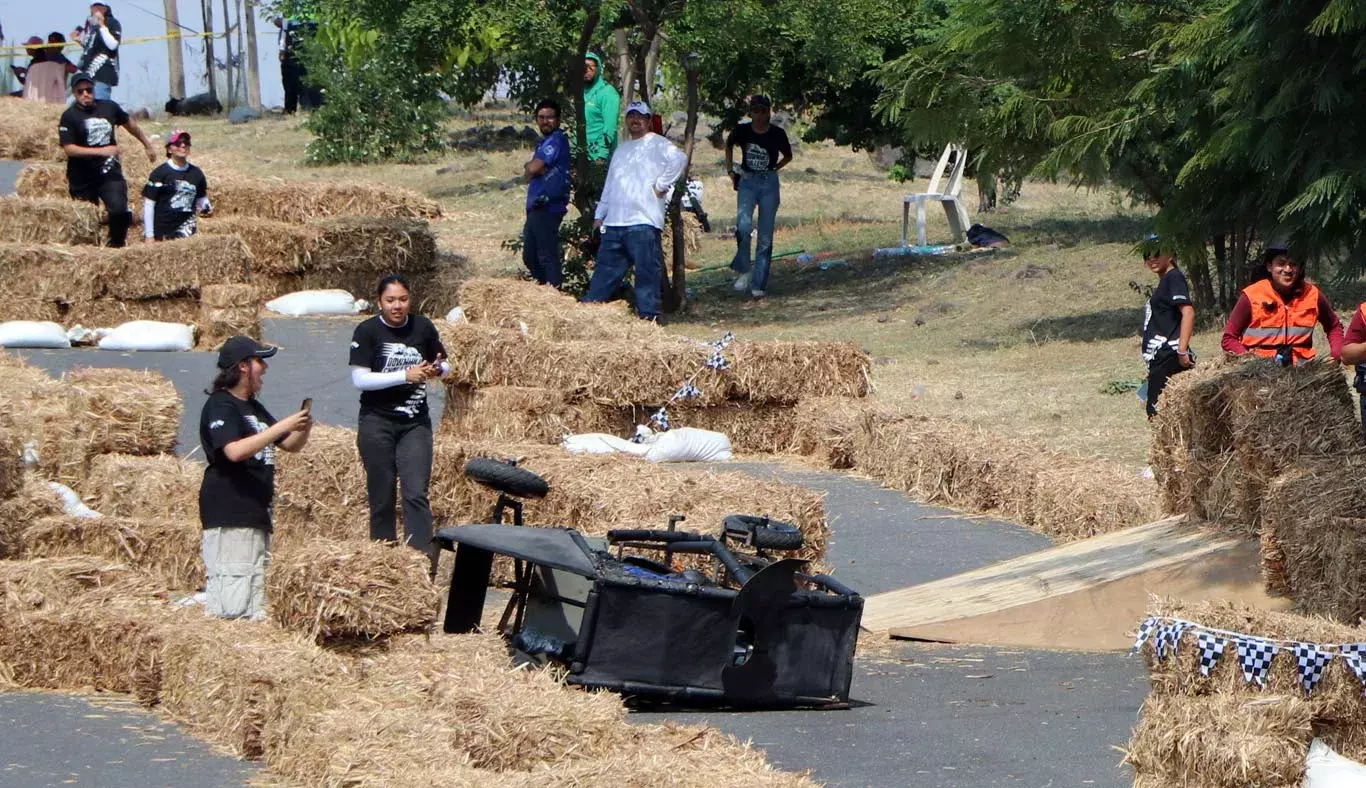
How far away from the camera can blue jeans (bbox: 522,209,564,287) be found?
19234 mm

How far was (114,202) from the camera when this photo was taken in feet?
69.7

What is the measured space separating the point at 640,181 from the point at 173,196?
6.10 meters

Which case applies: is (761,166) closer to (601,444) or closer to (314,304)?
(314,304)

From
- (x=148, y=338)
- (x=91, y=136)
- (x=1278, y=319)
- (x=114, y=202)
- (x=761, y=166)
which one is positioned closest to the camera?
(x=1278, y=319)

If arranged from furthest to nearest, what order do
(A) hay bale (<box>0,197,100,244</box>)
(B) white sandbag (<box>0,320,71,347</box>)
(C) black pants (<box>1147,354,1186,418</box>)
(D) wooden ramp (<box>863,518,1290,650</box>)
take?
(A) hay bale (<box>0,197,100,244</box>), (B) white sandbag (<box>0,320,71,347</box>), (C) black pants (<box>1147,354,1186,418</box>), (D) wooden ramp (<box>863,518,1290,650</box>)

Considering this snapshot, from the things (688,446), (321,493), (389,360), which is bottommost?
(688,446)

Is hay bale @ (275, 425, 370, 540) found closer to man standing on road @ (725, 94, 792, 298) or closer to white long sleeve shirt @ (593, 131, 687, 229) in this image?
white long sleeve shirt @ (593, 131, 687, 229)

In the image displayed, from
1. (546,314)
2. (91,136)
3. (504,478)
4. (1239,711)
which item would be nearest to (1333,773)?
(1239,711)

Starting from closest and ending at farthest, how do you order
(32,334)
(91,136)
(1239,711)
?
(1239,711) < (32,334) < (91,136)

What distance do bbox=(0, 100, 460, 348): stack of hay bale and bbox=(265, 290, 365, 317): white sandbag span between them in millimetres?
380

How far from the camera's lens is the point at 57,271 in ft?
63.0

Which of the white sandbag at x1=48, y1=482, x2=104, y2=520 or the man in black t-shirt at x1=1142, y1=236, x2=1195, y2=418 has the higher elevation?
the man in black t-shirt at x1=1142, y1=236, x2=1195, y2=418

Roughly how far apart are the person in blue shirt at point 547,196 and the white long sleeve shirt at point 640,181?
3.08 feet

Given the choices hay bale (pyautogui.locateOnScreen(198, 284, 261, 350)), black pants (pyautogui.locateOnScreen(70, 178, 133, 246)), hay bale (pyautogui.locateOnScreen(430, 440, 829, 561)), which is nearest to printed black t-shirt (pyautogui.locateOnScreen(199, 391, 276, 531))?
hay bale (pyautogui.locateOnScreen(430, 440, 829, 561))
